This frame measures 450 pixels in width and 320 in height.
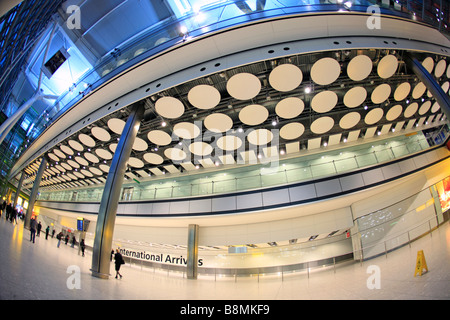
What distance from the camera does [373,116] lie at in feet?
36.2

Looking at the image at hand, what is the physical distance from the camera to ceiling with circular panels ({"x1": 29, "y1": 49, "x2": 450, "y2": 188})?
8133 mm

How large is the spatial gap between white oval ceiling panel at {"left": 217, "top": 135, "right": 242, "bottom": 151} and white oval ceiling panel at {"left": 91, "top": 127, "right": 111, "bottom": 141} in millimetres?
7018

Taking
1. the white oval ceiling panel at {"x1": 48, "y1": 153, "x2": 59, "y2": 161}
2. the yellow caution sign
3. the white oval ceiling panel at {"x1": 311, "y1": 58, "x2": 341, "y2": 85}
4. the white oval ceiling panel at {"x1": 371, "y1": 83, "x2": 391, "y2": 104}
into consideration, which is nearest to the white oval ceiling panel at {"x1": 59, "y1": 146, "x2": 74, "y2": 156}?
the white oval ceiling panel at {"x1": 48, "y1": 153, "x2": 59, "y2": 161}

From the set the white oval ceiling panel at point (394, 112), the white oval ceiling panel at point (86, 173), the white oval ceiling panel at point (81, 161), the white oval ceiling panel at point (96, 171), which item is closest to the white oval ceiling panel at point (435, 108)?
→ the white oval ceiling panel at point (394, 112)

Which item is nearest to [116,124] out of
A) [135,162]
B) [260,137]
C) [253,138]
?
[135,162]

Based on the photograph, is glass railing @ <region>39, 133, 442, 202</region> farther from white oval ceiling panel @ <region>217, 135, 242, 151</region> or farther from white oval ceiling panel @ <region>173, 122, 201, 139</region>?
white oval ceiling panel @ <region>173, 122, 201, 139</region>

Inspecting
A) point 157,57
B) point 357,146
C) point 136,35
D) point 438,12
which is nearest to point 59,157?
point 136,35

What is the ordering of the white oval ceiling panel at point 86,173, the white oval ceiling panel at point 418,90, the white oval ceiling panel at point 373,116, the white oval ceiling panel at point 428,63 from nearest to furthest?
the white oval ceiling panel at point 428,63
the white oval ceiling panel at point 418,90
the white oval ceiling panel at point 373,116
the white oval ceiling panel at point 86,173

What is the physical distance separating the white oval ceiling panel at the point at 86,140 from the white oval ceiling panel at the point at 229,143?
8654 millimetres

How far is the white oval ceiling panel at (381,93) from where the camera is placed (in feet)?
31.0

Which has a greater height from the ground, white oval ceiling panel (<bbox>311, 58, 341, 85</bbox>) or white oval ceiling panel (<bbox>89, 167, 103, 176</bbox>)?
white oval ceiling panel (<bbox>311, 58, 341, 85</bbox>)

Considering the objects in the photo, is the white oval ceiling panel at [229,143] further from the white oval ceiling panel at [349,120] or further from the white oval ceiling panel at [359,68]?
the white oval ceiling panel at [359,68]

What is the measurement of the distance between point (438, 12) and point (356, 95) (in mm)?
5149

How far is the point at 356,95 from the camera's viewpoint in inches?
373
